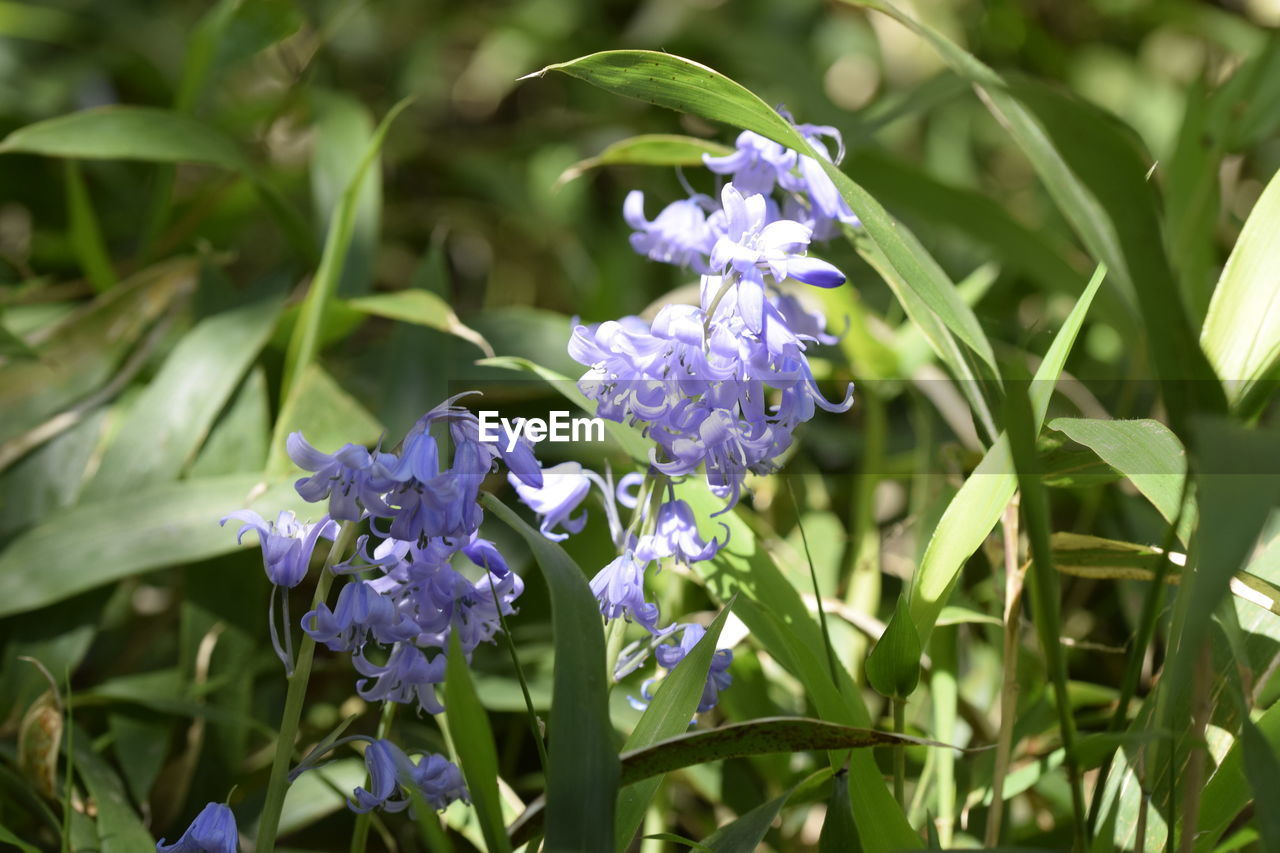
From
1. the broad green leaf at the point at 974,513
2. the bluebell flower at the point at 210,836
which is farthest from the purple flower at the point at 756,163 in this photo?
the bluebell flower at the point at 210,836

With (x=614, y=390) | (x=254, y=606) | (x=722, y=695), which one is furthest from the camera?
(x=254, y=606)

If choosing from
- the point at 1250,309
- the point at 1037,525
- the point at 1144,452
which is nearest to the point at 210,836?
the point at 1037,525

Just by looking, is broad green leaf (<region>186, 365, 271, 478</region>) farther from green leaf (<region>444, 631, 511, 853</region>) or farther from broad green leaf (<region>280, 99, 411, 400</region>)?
green leaf (<region>444, 631, 511, 853</region>)

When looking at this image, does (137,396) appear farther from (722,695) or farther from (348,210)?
(722,695)

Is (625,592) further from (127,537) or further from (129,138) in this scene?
(129,138)

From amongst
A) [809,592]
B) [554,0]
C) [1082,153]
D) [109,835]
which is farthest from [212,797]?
[554,0]

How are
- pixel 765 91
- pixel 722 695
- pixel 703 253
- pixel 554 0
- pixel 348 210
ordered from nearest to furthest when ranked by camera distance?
pixel 703 253, pixel 722 695, pixel 348 210, pixel 765 91, pixel 554 0
